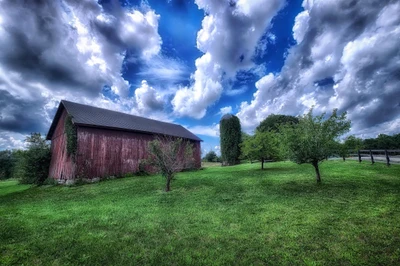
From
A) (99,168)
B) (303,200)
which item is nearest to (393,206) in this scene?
(303,200)

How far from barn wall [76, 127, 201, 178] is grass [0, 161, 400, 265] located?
347 inches

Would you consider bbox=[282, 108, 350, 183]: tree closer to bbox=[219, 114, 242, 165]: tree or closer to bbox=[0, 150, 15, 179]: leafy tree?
bbox=[219, 114, 242, 165]: tree

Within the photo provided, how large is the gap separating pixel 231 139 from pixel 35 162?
27021 millimetres

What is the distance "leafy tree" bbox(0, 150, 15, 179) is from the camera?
5098 centimetres

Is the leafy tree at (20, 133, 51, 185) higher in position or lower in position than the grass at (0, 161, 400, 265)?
higher

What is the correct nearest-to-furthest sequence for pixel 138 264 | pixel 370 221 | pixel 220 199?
pixel 138 264, pixel 370 221, pixel 220 199

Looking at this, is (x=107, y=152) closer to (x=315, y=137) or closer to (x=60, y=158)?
(x=60, y=158)

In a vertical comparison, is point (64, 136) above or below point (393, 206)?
above

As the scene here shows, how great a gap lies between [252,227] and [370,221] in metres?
3.60

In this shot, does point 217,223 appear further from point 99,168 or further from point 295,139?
point 99,168

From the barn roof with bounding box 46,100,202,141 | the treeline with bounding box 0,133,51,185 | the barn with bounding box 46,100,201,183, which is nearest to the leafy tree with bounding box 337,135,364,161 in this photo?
the barn with bounding box 46,100,201,183

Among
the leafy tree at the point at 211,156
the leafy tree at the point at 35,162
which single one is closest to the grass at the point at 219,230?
the leafy tree at the point at 35,162

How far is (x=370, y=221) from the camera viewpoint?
5.62m

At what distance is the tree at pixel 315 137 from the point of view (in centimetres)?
1016
